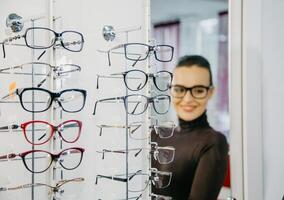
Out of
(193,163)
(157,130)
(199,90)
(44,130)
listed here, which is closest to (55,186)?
(44,130)

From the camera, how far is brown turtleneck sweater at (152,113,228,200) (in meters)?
2.14

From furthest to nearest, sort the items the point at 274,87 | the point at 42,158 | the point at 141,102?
the point at 274,87
the point at 141,102
the point at 42,158

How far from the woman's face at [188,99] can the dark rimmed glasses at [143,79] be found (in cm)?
5

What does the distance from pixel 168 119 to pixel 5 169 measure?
2.69 ft

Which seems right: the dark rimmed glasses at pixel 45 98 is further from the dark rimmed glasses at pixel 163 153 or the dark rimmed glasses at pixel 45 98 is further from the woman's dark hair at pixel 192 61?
the woman's dark hair at pixel 192 61

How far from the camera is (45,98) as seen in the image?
1.81 metres

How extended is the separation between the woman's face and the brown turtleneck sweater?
0.03m

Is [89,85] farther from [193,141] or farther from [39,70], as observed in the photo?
[193,141]

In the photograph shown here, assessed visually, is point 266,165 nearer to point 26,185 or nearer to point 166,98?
point 166,98

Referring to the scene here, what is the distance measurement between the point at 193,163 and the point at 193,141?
11 centimetres

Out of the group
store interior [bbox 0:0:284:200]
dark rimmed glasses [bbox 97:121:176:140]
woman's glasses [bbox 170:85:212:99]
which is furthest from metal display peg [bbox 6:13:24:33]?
woman's glasses [bbox 170:85:212:99]

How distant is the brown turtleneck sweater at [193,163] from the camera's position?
2.14 meters

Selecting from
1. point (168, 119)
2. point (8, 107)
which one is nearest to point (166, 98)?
point (168, 119)

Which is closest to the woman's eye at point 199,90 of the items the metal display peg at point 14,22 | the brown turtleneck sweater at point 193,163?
the brown turtleneck sweater at point 193,163
